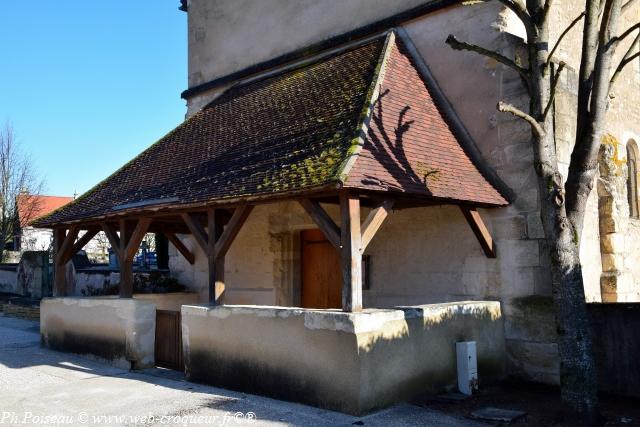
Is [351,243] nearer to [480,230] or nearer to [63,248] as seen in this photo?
[480,230]

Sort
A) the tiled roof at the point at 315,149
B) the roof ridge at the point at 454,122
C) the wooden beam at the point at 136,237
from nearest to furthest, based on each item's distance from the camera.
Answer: the tiled roof at the point at 315,149
the roof ridge at the point at 454,122
the wooden beam at the point at 136,237

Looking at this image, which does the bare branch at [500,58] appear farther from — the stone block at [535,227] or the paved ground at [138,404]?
the paved ground at [138,404]

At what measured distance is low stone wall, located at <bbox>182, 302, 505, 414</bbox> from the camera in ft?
19.3

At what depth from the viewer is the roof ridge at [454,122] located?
7867mm

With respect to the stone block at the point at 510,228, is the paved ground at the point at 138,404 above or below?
below

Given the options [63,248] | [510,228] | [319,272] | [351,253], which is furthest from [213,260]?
[63,248]

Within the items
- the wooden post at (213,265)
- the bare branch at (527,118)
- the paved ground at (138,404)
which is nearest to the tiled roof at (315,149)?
the wooden post at (213,265)

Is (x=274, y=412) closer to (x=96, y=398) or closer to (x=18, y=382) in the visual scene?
(x=96, y=398)

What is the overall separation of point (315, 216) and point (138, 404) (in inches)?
110

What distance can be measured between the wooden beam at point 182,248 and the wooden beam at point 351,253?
6184mm

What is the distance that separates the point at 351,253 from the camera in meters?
6.04

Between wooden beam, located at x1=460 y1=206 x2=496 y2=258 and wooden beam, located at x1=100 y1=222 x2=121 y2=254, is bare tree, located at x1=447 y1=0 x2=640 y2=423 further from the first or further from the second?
wooden beam, located at x1=100 y1=222 x2=121 y2=254

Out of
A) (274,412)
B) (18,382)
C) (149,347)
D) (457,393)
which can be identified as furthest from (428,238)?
(18,382)

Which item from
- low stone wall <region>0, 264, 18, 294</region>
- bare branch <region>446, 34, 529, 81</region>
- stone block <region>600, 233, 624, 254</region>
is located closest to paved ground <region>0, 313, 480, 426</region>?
bare branch <region>446, 34, 529, 81</region>
